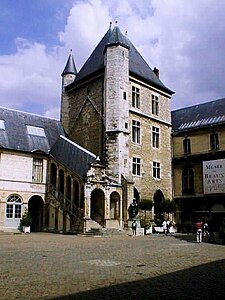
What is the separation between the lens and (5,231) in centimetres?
2692

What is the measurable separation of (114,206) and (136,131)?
702 centimetres

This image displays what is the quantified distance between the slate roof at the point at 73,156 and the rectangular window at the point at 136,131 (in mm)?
5099

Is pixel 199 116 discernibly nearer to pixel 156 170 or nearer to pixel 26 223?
pixel 156 170

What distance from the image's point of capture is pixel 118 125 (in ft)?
94.1

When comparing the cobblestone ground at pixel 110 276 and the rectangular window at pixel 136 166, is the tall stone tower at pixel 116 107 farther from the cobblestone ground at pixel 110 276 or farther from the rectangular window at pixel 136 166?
the cobblestone ground at pixel 110 276

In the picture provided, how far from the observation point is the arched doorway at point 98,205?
2647 centimetres

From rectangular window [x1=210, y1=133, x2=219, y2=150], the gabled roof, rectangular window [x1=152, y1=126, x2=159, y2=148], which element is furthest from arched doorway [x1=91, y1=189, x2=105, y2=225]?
rectangular window [x1=210, y1=133, x2=219, y2=150]

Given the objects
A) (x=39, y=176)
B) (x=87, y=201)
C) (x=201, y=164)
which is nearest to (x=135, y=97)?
(x=201, y=164)

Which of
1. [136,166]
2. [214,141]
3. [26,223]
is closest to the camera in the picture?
[26,223]

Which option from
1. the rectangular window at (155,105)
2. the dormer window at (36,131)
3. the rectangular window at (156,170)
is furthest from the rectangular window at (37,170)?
the rectangular window at (155,105)

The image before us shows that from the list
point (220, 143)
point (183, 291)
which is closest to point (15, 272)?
point (183, 291)

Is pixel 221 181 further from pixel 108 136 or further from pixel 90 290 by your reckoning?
pixel 90 290

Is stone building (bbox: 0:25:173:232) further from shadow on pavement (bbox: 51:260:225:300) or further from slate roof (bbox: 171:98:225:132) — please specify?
shadow on pavement (bbox: 51:260:225:300)

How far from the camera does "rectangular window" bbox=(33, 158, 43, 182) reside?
29609 millimetres
